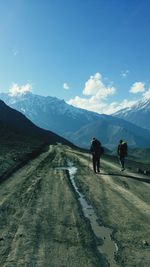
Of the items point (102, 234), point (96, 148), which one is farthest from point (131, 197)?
point (96, 148)

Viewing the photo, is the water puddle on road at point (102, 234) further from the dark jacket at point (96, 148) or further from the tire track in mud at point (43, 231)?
the dark jacket at point (96, 148)

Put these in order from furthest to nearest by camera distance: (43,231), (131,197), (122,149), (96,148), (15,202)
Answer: (122,149) → (96,148) → (131,197) → (15,202) → (43,231)

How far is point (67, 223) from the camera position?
13570 millimetres

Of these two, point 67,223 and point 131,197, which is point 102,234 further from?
point 131,197

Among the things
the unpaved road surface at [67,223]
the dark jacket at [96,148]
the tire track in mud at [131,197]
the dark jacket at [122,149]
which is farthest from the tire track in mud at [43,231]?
the dark jacket at [122,149]

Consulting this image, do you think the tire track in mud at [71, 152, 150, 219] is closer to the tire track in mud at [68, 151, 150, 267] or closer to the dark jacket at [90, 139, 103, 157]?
the tire track in mud at [68, 151, 150, 267]

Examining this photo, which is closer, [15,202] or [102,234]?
[102,234]

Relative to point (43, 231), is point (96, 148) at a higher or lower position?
higher

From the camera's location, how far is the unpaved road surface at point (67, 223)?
33.3 ft

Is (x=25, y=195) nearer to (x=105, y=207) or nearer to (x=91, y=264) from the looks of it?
(x=105, y=207)

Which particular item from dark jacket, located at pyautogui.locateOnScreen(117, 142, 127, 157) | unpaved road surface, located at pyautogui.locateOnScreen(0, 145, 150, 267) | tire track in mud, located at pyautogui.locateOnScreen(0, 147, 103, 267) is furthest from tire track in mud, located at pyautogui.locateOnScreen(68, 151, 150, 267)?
dark jacket, located at pyautogui.locateOnScreen(117, 142, 127, 157)

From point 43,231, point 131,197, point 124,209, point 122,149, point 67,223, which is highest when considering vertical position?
point 122,149

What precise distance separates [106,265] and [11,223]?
474 centimetres

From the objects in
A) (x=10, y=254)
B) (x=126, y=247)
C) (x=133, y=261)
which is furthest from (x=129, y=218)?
(x=10, y=254)
